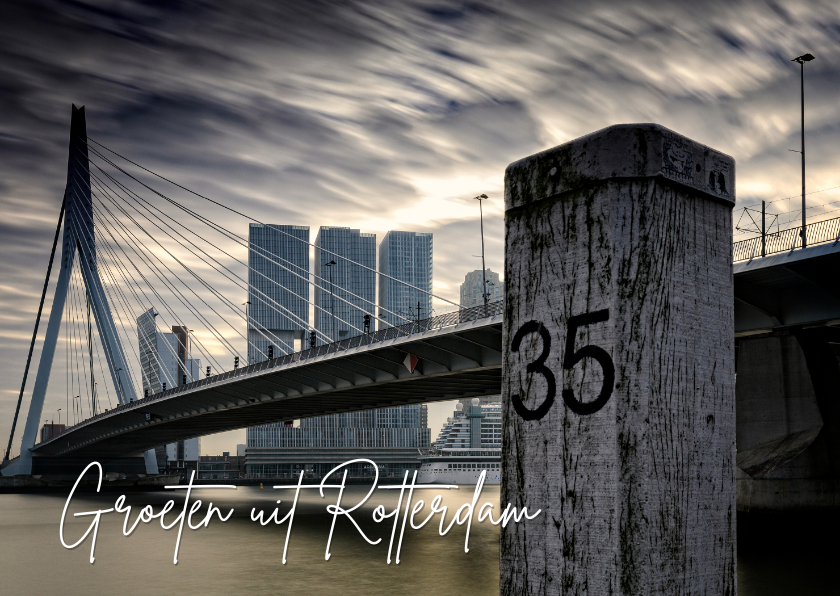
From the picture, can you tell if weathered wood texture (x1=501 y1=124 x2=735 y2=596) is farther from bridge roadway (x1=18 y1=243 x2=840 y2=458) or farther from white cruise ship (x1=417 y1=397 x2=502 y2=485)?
white cruise ship (x1=417 y1=397 x2=502 y2=485)

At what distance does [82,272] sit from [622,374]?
74.3 meters

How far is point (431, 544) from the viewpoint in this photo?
1192 inches

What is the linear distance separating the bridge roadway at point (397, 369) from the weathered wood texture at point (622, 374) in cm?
2307

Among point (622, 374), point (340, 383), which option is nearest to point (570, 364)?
point (622, 374)

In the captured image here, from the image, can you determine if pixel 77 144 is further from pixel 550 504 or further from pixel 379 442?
pixel 379 442

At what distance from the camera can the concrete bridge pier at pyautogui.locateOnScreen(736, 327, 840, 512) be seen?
2606 centimetres

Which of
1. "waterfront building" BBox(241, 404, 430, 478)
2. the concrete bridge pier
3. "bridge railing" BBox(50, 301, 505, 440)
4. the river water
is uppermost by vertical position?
"bridge railing" BBox(50, 301, 505, 440)

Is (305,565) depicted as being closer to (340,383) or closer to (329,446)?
(340,383)

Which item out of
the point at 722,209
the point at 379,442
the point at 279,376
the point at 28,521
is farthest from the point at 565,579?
the point at 379,442

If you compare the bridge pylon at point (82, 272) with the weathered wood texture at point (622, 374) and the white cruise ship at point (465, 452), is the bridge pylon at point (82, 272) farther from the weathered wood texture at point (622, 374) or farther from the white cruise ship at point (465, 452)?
the weathered wood texture at point (622, 374)

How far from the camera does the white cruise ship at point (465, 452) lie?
123m

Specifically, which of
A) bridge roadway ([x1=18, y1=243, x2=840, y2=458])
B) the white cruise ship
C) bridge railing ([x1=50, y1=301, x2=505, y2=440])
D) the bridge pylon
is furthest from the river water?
the white cruise ship

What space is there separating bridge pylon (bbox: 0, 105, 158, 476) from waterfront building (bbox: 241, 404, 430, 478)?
283 ft

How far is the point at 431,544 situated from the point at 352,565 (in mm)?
6815
